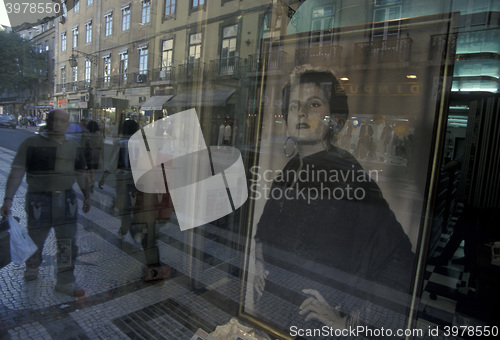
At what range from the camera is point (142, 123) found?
2.86 m

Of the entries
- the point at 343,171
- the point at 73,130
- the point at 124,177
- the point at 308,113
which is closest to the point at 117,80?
the point at 73,130

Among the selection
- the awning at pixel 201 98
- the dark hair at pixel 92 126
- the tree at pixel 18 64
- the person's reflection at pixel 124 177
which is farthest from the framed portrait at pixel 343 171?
the tree at pixel 18 64

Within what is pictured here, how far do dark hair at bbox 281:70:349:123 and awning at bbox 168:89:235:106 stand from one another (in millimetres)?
816

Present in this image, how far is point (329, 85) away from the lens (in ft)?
6.45

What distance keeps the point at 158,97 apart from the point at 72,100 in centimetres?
87

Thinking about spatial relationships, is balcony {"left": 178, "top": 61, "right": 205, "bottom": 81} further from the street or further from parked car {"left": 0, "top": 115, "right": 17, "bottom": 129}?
parked car {"left": 0, "top": 115, "right": 17, "bottom": 129}

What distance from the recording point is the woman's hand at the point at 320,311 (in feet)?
6.21

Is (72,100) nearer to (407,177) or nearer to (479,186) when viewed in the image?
(407,177)

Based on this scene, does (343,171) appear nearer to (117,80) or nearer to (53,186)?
(117,80)

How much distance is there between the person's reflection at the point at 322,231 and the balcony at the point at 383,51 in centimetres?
23

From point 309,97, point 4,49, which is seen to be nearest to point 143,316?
point 309,97

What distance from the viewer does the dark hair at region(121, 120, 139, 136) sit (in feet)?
9.39

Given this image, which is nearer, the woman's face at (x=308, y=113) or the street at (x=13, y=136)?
the woman's face at (x=308, y=113)

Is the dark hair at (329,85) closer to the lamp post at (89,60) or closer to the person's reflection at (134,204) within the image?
the person's reflection at (134,204)
